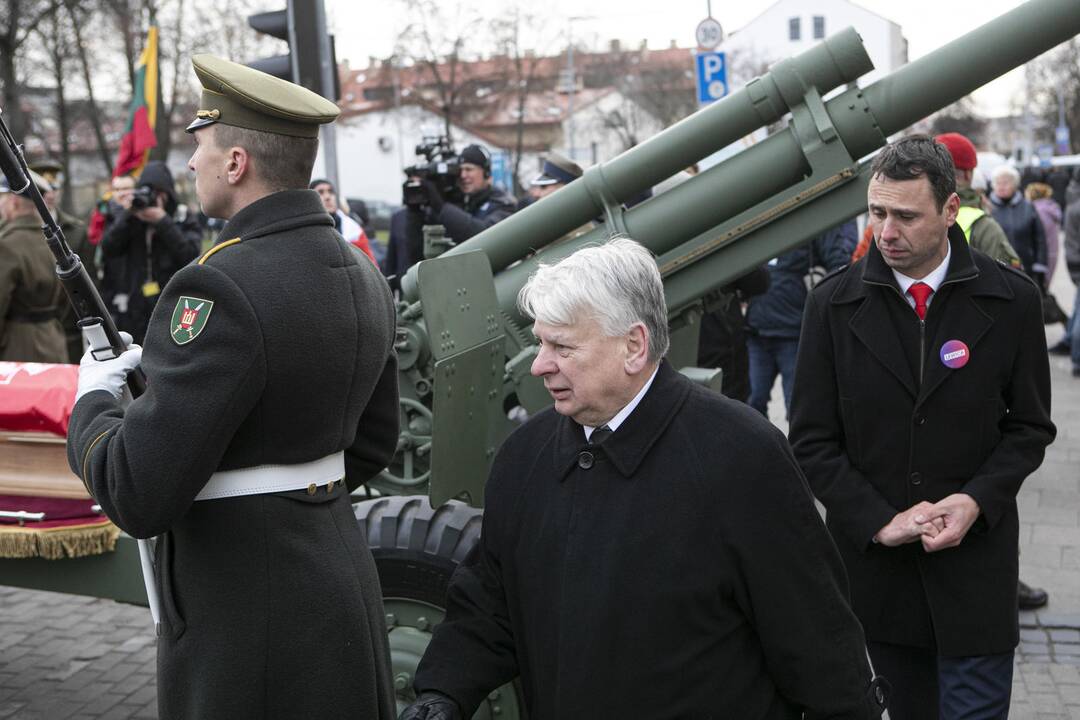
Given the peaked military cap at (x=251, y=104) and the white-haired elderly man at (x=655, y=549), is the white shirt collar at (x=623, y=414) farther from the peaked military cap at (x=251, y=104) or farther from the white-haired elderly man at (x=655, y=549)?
the peaked military cap at (x=251, y=104)

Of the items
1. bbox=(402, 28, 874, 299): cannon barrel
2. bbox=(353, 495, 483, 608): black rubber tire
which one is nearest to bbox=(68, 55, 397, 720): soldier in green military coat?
bbox=(353, 495, 483, 608): black rubber tire

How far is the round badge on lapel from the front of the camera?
330cm

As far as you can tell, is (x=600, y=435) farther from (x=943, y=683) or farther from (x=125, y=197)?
(x=125, y=197)

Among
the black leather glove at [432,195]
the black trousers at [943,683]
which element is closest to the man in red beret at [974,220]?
the black trousers at [943,683]

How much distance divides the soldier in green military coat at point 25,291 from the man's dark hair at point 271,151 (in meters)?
5.14

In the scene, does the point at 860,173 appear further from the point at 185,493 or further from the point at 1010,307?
the point at 185,493

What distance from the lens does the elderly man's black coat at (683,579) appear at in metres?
2.32

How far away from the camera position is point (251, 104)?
2.59 meters

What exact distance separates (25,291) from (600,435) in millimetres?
5829

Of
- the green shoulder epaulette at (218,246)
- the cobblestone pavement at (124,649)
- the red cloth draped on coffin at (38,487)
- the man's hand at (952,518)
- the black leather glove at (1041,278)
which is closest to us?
the green shoulder epaulette at (218,246)

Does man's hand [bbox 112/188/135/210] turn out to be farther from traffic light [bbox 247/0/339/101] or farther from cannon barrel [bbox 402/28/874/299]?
cannon barrel [bbox 402/28/874/299]

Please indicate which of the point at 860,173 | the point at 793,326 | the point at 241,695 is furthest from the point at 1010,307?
the point at 793,326

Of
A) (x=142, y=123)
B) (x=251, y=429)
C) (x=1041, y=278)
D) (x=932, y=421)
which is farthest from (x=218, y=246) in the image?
(x=1041, y=278)

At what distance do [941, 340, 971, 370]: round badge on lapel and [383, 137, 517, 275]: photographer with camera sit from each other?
10.2 feet
